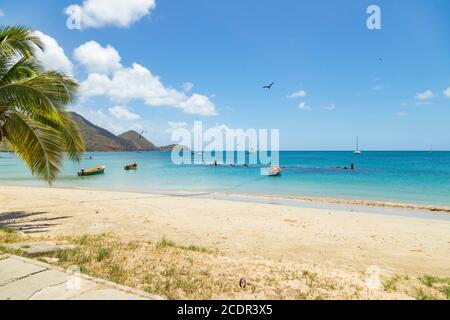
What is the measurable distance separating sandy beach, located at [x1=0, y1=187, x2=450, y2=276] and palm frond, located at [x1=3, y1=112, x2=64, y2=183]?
2231 millimetres

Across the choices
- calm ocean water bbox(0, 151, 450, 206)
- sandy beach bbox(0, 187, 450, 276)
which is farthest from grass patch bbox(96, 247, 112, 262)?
calm ocean water bbox(0, 151, 450, 206)

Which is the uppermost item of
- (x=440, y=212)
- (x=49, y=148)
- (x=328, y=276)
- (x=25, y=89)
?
(x=25, y=89)

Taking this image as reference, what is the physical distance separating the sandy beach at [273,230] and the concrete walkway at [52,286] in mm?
3916

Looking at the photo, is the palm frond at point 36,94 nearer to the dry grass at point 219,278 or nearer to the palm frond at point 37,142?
the palm frond at point 37,142

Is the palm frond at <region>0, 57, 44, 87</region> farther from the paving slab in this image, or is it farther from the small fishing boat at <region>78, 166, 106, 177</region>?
the small fishing boat at <region>78, 166, 106, 177</region>

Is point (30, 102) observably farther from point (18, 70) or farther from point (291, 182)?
point (291, 182)

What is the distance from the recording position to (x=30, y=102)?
7238 mm

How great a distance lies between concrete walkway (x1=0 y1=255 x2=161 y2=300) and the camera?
11.2ft

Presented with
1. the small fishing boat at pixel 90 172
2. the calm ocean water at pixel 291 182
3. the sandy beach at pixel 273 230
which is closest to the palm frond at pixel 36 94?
the sandy beach at pixel 273 230

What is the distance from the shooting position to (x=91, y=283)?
3.83m

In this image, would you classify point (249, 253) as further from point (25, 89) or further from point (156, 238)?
point (25, 89)
